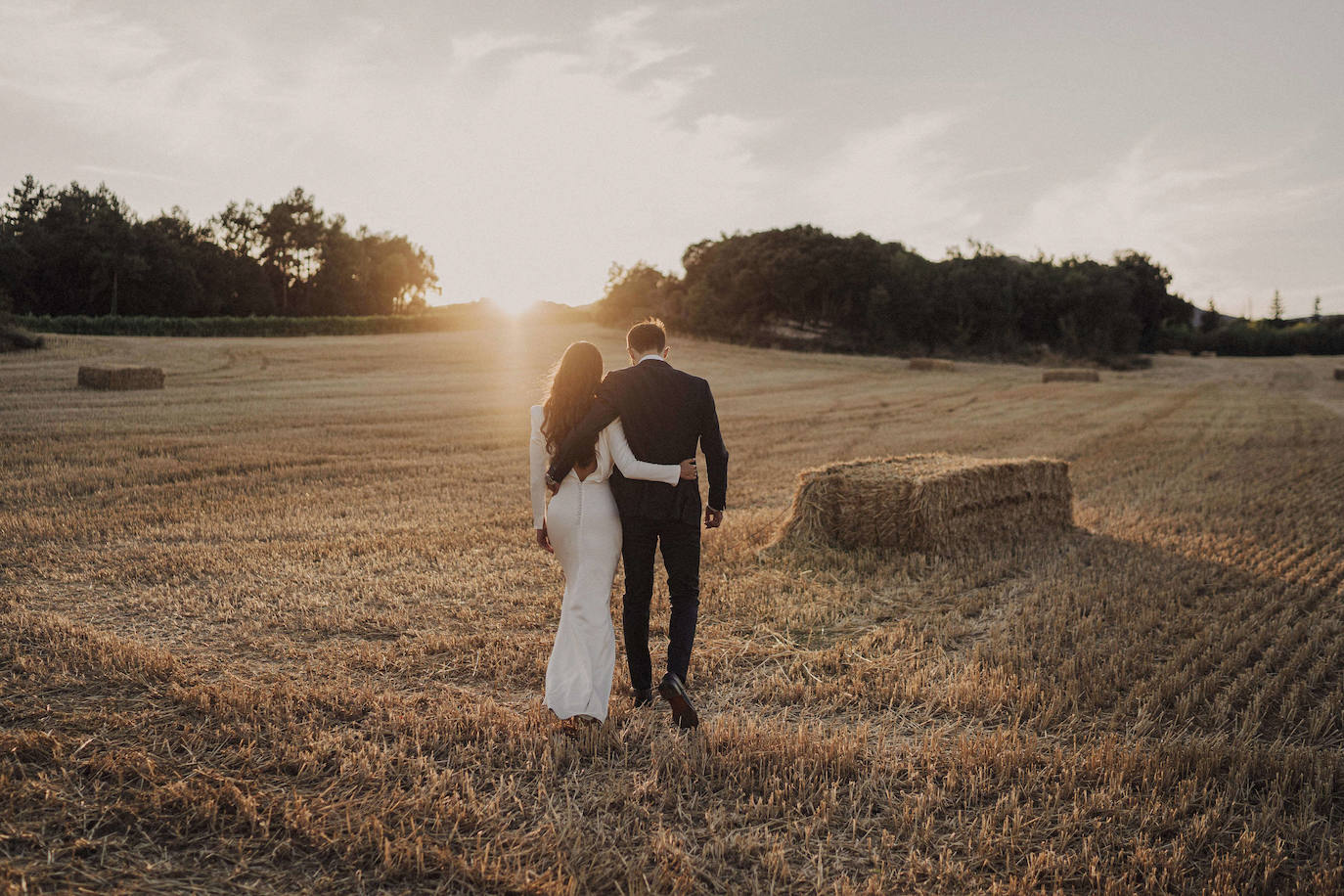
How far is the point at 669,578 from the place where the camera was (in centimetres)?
457

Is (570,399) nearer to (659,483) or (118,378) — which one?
(659,483)

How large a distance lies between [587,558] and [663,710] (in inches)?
40.0

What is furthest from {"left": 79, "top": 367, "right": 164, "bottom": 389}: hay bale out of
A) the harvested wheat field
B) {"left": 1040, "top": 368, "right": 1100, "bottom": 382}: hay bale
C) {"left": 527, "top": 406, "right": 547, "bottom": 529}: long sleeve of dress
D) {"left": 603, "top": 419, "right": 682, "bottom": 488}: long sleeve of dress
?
{"left": 1040, "top": 368, "right": 1100, "bottom": 382}: hay bale

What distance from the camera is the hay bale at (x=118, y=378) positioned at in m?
21.4

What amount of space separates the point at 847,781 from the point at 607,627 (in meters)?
1.41

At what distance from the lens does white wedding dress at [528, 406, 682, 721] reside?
14.1ft

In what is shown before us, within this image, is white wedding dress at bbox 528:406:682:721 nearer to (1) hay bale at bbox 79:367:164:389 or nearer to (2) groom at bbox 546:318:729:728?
(2) groom at bbox 546:318:729:728

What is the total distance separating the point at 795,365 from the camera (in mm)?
42094

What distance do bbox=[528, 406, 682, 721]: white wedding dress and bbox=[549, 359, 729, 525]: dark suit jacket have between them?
0.21 feet

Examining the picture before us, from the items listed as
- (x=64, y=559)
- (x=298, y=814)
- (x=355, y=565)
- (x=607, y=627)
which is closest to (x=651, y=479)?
(x=607, y=627)

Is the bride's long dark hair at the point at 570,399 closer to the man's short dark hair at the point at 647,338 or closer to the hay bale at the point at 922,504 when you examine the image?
the man's short dark hair at the point at 647,338

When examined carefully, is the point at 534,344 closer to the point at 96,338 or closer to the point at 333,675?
the point at 96,338

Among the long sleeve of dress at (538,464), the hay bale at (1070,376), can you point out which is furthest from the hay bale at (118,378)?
the hay bale at (1070,376)

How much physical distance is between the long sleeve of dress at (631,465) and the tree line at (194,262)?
4038 centimetres
